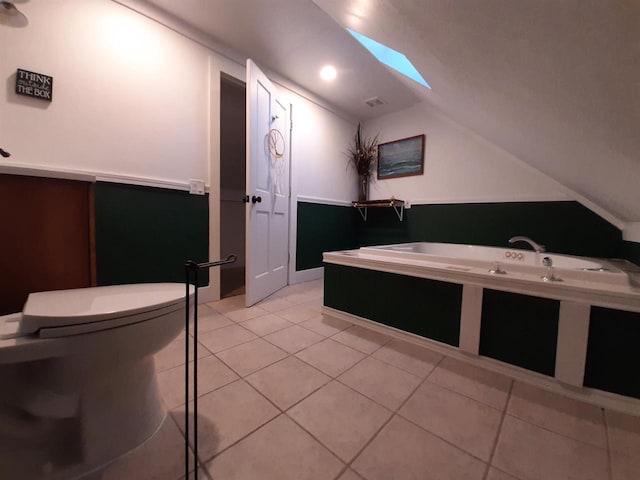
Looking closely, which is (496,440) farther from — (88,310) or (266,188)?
(266,188)

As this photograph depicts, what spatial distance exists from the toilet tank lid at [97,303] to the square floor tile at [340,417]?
608 millimetres

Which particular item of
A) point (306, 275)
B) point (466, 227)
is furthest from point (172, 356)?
point (466, 227)

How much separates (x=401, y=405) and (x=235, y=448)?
0.60 meters

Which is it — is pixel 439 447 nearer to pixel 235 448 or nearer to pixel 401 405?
pixel 401 405

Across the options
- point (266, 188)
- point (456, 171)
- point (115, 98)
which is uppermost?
point (115, 98)

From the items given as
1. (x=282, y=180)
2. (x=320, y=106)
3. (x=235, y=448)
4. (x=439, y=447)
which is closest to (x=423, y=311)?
(x=439, y=447)

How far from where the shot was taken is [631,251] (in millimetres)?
1575

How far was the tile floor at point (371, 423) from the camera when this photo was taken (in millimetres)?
690

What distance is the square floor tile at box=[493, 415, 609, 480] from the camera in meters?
0.68

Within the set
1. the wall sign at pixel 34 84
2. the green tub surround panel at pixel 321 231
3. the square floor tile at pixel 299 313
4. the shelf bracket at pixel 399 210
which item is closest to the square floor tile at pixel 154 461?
the square floor tile at pixel 299 313

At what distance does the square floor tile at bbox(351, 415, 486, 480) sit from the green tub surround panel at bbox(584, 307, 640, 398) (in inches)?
27.6

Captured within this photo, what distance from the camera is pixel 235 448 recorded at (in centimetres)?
74

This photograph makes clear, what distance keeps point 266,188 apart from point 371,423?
1.83 metres

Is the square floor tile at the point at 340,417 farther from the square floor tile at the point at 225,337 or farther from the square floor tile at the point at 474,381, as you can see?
the square floor tile at the point at 225,337
